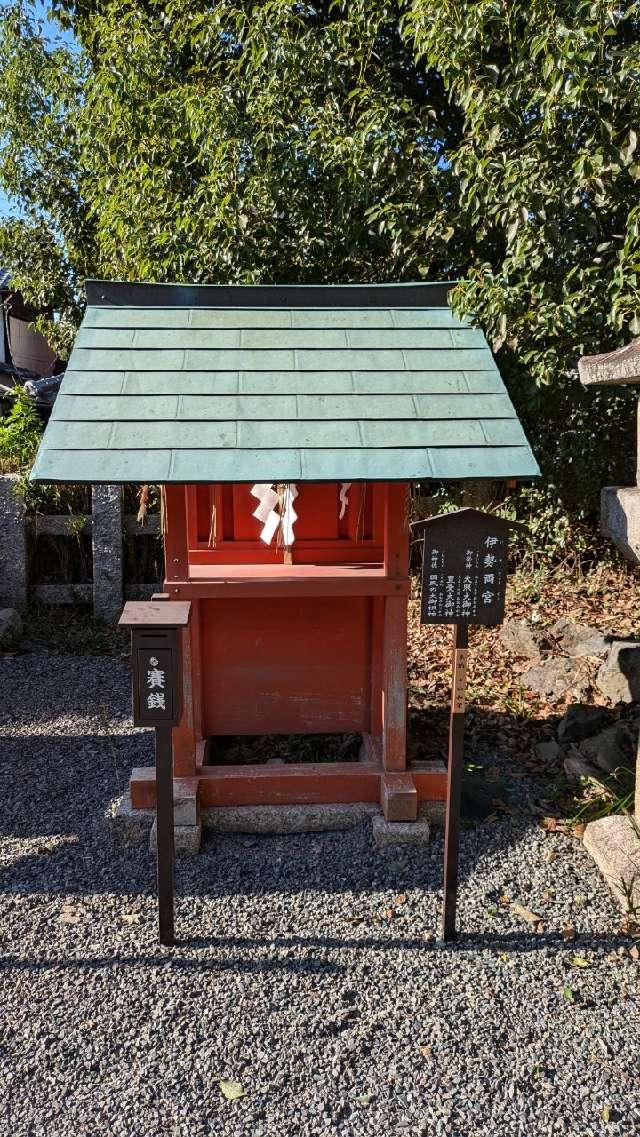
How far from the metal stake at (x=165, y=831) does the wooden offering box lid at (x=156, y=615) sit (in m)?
0.43

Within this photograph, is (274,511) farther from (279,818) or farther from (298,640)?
(279,818)

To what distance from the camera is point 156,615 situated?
293 centimetres

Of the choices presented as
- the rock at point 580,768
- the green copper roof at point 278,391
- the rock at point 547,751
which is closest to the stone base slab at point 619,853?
the rock at point 580,768

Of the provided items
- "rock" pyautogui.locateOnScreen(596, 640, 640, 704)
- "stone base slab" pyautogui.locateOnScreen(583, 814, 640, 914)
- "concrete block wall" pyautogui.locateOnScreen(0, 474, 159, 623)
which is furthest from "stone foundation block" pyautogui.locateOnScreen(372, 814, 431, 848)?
"concrete block wall" pyautogui.locateOnScreen(0, 474, 159, 623)

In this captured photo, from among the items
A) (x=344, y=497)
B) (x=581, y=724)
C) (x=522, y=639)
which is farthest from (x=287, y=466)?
(x=522, y=639)

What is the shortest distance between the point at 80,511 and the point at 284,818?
4764mm

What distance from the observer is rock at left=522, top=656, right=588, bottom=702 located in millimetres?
5562

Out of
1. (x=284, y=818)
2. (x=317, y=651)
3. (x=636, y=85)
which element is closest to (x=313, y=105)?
(x=636, y=85)

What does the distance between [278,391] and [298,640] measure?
60.5 inches

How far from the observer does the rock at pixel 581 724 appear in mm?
4836

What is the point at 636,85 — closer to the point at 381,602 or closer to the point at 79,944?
the point at 381,602

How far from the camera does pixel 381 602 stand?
4.25m

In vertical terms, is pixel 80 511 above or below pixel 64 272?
below

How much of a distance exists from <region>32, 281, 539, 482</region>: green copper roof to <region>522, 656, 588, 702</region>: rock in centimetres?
285
